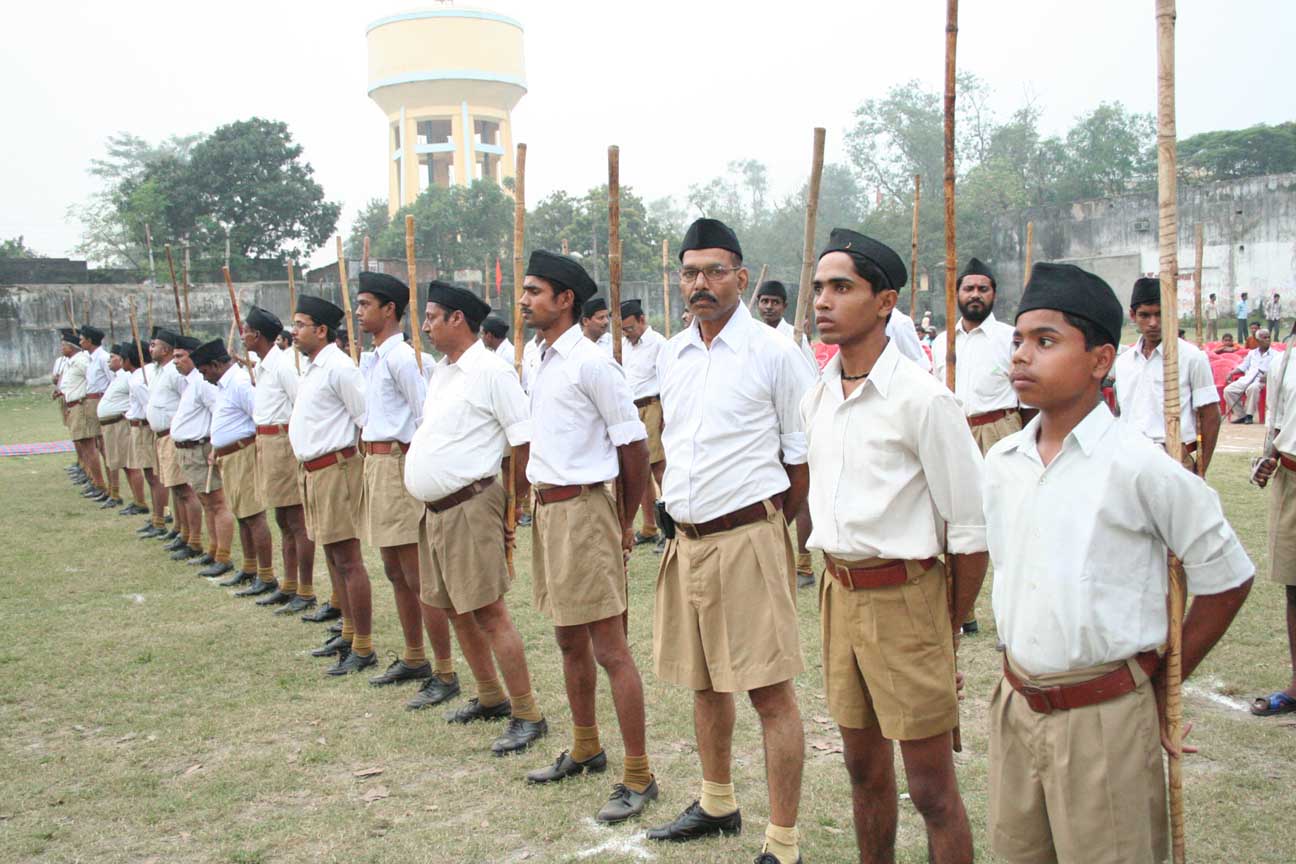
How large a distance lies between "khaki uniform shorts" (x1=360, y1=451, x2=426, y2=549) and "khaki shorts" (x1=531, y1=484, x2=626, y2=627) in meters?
1.64

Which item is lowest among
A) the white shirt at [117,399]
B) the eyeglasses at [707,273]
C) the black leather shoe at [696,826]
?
the black leather shoe at [696,826]

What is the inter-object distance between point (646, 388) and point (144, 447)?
243 inches

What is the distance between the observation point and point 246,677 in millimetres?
6621

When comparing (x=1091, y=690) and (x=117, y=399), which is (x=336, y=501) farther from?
(x=117, y=399)

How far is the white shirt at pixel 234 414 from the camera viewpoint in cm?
877

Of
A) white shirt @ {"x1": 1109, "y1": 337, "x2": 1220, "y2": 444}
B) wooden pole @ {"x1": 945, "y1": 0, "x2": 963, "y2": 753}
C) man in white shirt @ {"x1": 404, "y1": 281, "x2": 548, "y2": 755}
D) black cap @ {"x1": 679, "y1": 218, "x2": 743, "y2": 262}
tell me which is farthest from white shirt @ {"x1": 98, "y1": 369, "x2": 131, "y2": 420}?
wooden pole @ {"x1": 945, "y1": 0, "x2": 963, "y2": 753}

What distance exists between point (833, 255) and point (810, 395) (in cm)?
47

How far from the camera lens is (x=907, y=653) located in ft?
10.2

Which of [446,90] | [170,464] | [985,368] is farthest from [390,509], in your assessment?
[446,90]

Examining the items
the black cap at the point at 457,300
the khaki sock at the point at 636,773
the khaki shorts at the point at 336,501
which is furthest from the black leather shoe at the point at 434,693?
the black cap at the point at 457,300

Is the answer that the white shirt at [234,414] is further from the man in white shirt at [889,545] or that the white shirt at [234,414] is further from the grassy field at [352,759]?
the man in white shirt at [889,545]

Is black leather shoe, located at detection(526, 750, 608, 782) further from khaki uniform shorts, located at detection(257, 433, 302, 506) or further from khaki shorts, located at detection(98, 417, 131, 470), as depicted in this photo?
khaki shorts, located at detection(98, 417, 131, 470)

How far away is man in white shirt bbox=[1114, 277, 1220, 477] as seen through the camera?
19.9 ft

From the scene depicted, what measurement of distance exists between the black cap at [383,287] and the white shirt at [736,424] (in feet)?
9.43
